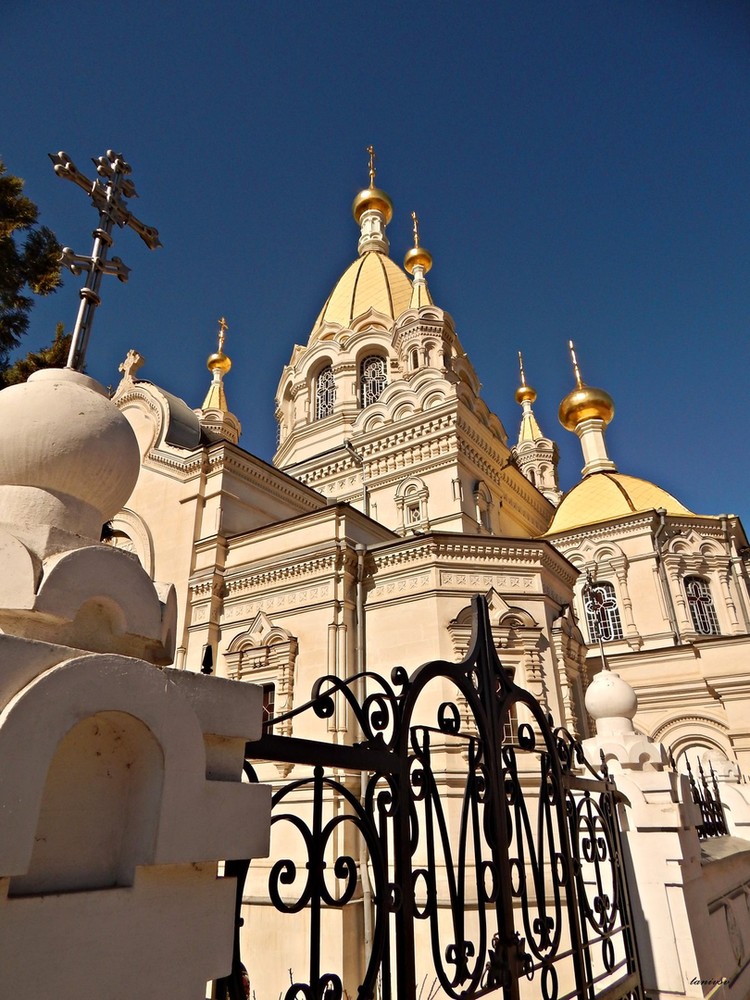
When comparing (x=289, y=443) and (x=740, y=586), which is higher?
(x=289, y=443)

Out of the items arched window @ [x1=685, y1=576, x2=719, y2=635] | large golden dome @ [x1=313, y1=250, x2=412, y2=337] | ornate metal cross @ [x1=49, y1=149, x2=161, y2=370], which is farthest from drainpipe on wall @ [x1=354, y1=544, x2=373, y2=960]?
large golden dome @ [x1=313, y1=250, x2=412, y2=337]

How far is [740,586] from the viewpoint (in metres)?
23.2

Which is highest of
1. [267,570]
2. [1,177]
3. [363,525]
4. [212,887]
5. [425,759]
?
[1,177]

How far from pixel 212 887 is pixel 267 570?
12640mm

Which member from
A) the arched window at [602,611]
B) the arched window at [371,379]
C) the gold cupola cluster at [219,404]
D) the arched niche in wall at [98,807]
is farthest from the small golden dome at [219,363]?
the arched niche in wall at [98,807]

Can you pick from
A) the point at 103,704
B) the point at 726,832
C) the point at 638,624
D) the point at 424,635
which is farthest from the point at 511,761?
the point at 638,624

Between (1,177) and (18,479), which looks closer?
(18,479)

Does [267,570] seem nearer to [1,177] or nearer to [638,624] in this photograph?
[1,177]

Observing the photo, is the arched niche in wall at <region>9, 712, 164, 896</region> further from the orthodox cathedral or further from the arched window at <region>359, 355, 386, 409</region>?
the arched window at <region>359, 355, 386, 409</region>

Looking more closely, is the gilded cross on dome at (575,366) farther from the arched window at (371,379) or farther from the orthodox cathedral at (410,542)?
the arched window at (371,379)

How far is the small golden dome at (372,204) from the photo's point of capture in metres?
39.2

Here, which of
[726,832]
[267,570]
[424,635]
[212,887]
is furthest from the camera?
[267,570]

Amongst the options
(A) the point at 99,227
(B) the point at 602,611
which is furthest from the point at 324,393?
(A) the point at 99,227

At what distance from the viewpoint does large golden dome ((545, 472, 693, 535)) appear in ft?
81.4
